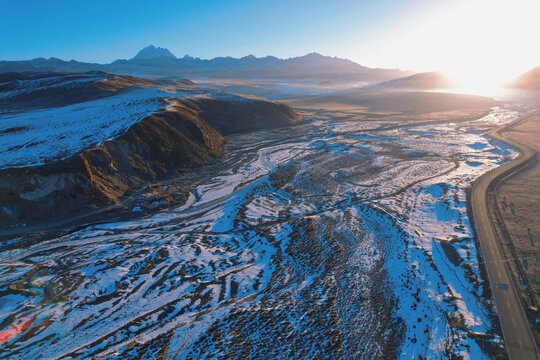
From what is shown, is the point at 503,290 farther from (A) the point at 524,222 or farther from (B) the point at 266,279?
(B) the point at 266,279

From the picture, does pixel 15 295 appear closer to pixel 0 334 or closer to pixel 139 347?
pixel 0 334

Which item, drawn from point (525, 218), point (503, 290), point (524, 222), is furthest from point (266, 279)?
point (525, 218)

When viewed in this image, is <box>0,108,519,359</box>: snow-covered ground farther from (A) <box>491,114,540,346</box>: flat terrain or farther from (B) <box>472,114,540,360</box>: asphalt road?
(A) <box>491,114,540,346</box>: flat terrain

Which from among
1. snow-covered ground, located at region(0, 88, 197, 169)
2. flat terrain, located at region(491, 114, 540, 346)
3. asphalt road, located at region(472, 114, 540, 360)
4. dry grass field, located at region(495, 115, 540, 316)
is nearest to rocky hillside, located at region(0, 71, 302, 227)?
snow-covered ground, located at region(0, 88, 197, 169)

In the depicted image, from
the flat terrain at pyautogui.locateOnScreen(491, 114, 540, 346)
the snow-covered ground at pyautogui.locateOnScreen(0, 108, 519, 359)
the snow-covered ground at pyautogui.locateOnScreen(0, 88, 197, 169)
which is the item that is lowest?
the snow-covered ground at pyautogui.locateOnScreen(0, 108, 519, 359)

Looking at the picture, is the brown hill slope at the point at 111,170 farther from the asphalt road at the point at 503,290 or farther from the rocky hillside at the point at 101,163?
the asphalt road at the point at 503,290

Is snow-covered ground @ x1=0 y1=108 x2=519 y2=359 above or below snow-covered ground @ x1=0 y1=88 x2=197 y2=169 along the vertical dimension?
below
